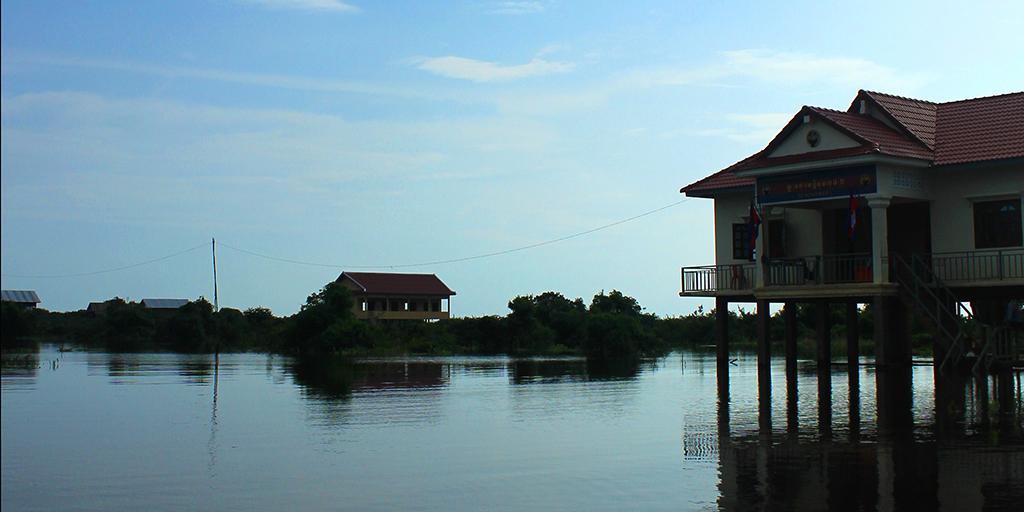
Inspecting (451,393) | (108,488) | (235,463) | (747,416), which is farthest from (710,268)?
(108,488)

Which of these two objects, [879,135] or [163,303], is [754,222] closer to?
[879,135]

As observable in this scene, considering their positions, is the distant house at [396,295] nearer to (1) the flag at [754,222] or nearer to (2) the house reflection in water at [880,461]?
(1) the flag at [754,222]

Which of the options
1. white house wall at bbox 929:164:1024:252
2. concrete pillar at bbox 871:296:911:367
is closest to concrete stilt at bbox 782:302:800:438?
concrete pillar at bbox 871:296:911:367

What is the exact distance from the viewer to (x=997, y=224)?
97.3ft

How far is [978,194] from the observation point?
2998 centimetres

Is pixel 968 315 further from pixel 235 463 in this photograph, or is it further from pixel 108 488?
pixel 108 488

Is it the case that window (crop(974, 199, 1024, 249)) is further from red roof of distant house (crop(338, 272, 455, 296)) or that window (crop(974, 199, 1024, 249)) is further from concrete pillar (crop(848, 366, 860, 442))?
red roof of distant house (crop(338, 272, 455, 296))

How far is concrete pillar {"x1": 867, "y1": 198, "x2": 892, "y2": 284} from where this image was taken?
97.8 feet

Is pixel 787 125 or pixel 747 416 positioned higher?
pixel 787 125

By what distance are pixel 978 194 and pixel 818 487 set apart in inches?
825

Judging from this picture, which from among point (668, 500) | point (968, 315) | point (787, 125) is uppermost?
point (787, 125)

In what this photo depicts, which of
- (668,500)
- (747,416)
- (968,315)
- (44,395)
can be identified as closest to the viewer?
(668,500)

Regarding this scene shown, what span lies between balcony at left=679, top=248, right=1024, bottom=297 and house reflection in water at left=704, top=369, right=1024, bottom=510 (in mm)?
9861

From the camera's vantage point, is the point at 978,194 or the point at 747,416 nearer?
the point at 747,416
